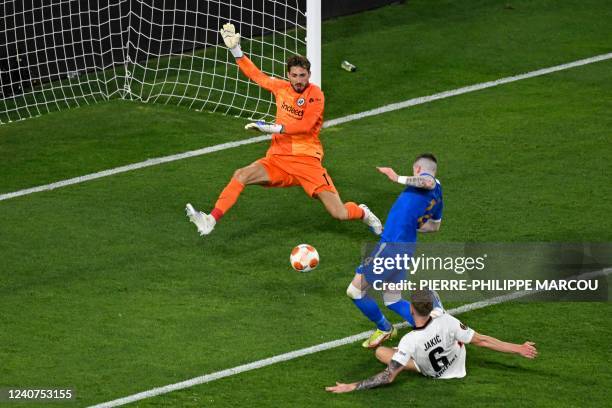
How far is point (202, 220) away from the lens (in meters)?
13.9

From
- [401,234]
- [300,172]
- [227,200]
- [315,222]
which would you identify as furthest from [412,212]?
[315,222]

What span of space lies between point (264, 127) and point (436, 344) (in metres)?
3.10

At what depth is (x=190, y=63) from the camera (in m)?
19.1

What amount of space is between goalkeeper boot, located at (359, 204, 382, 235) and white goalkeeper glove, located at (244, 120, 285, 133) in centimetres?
117

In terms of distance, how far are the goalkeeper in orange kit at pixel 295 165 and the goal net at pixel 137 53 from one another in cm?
348

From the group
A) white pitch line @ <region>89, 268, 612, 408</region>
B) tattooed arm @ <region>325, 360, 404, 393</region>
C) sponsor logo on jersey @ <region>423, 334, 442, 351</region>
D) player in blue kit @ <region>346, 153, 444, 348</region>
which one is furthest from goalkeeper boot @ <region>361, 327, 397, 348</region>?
sponsor logo on jersey @ <region>423, 334, 442, 351</region>

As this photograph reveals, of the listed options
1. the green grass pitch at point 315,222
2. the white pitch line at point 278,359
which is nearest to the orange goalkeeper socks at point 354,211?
the green grass pitch at point 315,222

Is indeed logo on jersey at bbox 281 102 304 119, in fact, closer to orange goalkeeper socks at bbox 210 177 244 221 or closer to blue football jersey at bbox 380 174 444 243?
orange goalkeeper socks at bbox 210 177 244 221

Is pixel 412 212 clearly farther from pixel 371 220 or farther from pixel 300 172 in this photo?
pixel 300 172

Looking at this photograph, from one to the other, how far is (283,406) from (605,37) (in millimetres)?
10249

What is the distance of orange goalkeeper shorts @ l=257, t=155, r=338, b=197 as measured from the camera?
1409 cm

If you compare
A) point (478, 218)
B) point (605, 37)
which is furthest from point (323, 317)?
point (605, 37)

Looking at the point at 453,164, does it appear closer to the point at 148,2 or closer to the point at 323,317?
the point at 323,317

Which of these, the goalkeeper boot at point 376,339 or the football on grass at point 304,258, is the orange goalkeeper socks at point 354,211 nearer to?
the football on grass at point 304,258
